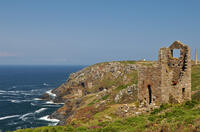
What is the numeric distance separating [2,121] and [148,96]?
56.5 metres

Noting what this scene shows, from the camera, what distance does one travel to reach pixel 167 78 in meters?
19.2

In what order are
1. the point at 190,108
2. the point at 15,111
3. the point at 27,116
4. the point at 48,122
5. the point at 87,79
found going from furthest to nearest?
1. the point at 87,79
2. the point at 15,111
3. the point at 27,116
4. the point at 48,122
5. the point at 190,108

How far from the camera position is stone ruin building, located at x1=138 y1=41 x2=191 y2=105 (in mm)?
19000

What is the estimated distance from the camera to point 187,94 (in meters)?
20.6

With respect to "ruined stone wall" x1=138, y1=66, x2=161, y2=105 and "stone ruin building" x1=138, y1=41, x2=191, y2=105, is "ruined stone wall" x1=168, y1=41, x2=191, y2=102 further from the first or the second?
"ruined stone wall" x1=138, y1=66, x2=161, y2=105

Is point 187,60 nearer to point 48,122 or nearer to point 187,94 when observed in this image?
point 187,94

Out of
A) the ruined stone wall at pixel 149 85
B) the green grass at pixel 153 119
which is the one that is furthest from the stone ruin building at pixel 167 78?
the green grass at pixel 153 119

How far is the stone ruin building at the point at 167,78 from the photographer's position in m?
19.0

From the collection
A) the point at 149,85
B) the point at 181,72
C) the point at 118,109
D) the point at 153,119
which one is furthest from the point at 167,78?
the point at 118,109

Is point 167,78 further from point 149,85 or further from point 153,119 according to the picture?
point 153,119

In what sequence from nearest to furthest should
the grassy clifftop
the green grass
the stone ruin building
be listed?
the grassy clifftop, the green grass, the stone ruin building

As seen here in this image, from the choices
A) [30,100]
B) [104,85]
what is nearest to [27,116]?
[30,100]

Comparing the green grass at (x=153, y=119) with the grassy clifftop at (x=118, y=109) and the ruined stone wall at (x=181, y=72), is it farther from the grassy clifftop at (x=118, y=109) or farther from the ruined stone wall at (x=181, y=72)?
the ruined stone wall at (x=181, y=72)

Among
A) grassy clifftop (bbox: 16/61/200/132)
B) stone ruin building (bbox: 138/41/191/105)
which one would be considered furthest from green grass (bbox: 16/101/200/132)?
stone ruin building (bbox: 138/41/191/105)
